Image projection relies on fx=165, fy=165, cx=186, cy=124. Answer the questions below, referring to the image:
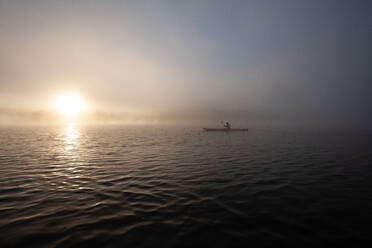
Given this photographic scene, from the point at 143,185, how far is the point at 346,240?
1207 cm

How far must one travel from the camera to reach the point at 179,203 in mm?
10250

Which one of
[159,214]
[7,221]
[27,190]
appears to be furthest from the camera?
[27,190]

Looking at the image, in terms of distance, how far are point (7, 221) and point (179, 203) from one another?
343 inches

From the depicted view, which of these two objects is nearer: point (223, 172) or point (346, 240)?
point (346, 240)

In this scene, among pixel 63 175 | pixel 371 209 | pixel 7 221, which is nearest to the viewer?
pixel 7 221

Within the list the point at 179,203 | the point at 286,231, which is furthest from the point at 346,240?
the point at 179,203

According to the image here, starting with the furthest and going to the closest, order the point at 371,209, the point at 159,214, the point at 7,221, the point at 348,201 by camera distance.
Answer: the point at 348,201, the point at 371,209, the point at 159,214, the point at 7,221

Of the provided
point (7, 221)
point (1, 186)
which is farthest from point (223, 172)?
Result: point (1, 186)

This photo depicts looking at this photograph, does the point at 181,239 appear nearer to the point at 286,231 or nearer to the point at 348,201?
the point at 286,231

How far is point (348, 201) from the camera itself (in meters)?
10.7

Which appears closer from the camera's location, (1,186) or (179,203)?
(179,203)

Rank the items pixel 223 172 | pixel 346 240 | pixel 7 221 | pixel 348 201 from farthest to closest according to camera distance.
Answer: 1. pixel 223 172
2. pixel 348 201
3. pixel 7 221
4. pixel 346 240

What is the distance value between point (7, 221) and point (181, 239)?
875cm

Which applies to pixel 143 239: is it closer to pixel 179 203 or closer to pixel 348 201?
pixel 179 203
